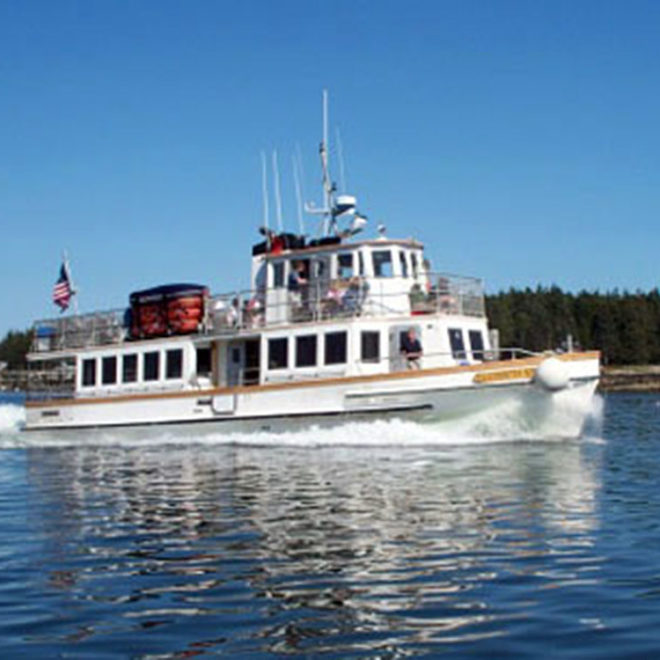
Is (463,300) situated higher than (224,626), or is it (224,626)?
(463,300)

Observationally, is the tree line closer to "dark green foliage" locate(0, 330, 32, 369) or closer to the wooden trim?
"dark green foliage" locate(0, 330, 32, 369)

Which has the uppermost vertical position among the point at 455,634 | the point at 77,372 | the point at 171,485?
the point at 77,372

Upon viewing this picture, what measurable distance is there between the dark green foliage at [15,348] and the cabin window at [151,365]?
14955cm

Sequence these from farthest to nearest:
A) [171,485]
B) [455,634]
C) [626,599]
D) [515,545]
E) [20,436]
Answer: [20,436] → [171,485] → [515,545] → [626,599] → [455,634]

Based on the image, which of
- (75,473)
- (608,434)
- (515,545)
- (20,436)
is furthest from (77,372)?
(515,545)

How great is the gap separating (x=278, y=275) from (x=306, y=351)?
3.35 m

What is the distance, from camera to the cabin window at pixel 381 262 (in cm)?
2803

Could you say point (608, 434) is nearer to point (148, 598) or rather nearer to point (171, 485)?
point (171, 485)

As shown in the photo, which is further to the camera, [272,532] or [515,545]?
[272,532]

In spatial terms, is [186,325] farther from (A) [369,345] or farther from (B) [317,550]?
(B) [317,550]

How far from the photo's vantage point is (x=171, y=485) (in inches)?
739

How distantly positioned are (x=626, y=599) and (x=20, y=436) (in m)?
26.5

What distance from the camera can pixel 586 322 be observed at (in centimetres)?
13912

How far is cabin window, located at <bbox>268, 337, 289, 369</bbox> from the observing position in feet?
91.6
